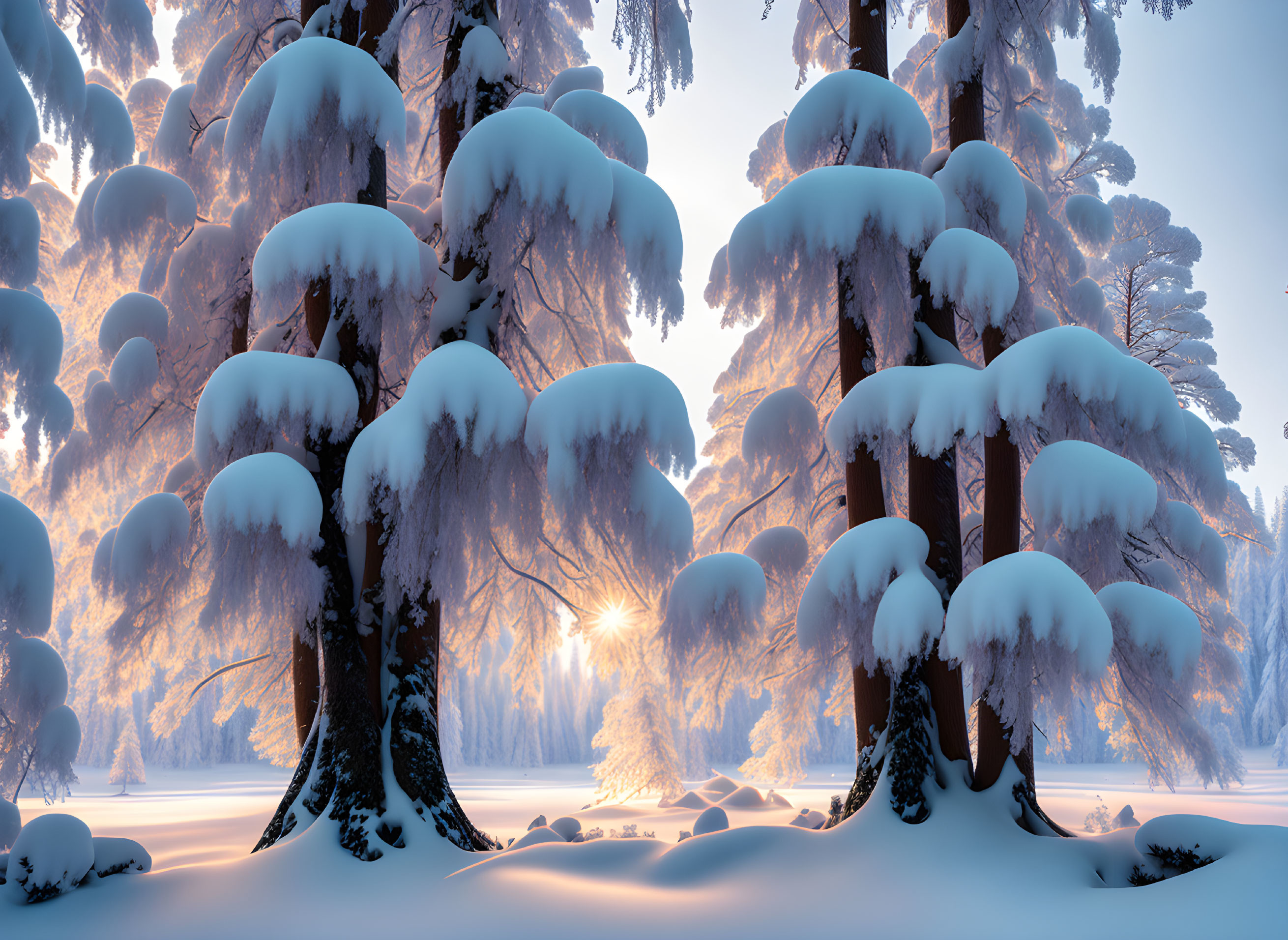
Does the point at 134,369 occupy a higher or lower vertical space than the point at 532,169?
lower

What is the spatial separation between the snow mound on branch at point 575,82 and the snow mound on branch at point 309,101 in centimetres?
154

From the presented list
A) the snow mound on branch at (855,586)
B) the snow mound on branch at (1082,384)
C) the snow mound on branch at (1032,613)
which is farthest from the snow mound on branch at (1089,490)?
the snow mound on branch at (855,586)

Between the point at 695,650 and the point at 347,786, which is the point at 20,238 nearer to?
the point at 347,786

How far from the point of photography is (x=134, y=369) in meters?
6.71

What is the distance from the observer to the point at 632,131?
619cm

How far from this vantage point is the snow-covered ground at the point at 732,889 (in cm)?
410

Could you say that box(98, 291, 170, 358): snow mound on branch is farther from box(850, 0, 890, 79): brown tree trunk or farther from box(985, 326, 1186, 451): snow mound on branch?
box(985, 326, 1186, 451): snow mound on branch

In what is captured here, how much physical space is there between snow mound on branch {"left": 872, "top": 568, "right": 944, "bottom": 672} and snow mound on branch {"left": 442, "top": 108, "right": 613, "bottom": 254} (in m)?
3.12

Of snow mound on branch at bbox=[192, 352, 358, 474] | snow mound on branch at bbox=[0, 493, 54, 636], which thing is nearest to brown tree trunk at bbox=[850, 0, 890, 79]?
snow mound on branch at bbox=[192, 352, 358, 474]

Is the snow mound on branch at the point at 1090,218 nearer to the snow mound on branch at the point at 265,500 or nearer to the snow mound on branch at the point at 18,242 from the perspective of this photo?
the snow mound on branch at the point at 265,500

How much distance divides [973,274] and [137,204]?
6700mm

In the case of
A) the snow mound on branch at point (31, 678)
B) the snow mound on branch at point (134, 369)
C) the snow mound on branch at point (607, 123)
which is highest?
the snow mound on branch at point (607, 123)

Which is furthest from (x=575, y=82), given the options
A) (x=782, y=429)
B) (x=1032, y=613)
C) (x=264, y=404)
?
(x=1032, y=613)

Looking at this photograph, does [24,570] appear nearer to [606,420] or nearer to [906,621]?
[606,420]
